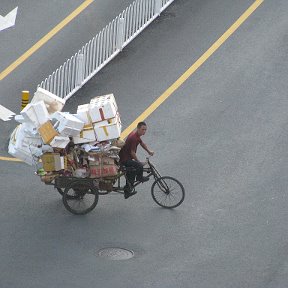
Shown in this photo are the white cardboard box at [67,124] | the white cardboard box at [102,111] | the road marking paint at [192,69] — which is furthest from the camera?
the road marking paint at [192,69]

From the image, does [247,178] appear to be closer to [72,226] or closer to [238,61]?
[72,226]

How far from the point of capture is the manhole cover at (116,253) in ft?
56.6

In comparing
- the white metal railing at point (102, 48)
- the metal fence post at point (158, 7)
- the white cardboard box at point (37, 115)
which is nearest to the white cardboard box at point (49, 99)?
the white cardboard box at point (37, 115)

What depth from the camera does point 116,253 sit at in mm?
17406

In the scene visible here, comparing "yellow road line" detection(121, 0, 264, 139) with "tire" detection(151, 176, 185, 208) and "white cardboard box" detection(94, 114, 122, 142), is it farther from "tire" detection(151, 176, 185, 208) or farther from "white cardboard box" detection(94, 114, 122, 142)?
"white cardboard box" detection(94, 114, 122, 142)

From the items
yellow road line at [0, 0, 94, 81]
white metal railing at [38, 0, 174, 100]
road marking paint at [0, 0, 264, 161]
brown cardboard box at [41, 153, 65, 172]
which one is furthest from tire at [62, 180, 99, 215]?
yellow road line at [0, 0, 94, 81]

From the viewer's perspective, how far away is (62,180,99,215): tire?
60.4 feet

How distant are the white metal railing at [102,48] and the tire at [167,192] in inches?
208

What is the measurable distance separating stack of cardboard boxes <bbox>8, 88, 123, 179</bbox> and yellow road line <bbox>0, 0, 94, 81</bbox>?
6041 millimetres

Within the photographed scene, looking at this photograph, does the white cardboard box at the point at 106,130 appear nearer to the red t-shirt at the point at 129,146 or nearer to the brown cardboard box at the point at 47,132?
the red t-shirt at the point at 129,146

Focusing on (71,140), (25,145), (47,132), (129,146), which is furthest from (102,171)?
(25,145)

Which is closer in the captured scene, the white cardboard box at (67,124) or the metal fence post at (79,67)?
the white cardboard box at (67,124)

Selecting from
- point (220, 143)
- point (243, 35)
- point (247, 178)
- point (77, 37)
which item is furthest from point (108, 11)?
point (247, 178)

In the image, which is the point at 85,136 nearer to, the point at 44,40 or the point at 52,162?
the point at 52,162
